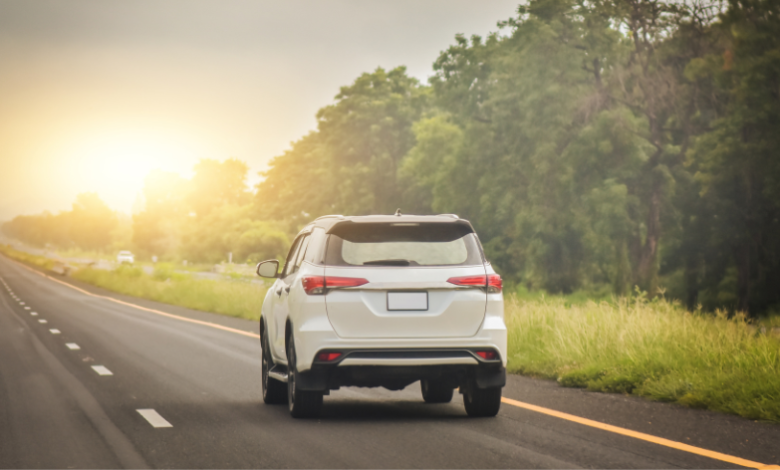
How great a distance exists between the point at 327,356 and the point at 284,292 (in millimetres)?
1215

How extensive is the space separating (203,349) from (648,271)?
28004mm

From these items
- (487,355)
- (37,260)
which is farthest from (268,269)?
(37,260)

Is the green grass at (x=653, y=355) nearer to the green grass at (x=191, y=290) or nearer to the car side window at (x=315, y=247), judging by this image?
the car side window at (x=315, y=247)

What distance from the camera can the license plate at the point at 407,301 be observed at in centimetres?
787

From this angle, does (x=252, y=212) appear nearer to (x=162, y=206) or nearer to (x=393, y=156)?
(x=393, y=156)

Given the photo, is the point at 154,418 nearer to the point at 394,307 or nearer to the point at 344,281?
the point at 344,281

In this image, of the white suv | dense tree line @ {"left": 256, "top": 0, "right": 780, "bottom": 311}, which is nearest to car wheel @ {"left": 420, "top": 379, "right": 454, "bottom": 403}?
the white suv

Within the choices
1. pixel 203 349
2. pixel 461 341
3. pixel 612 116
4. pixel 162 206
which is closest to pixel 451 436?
pixel 461 341

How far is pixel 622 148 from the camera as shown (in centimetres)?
4016

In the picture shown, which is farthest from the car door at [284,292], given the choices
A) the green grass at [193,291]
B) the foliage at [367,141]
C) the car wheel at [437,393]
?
the foliage at [367,141]

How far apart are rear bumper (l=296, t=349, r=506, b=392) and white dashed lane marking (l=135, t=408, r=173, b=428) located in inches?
50.4

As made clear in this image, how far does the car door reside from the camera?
8758 millimetres

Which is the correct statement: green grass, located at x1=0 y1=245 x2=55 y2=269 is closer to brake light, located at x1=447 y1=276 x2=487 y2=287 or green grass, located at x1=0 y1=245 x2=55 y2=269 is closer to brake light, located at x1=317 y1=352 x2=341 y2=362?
brake light, located at x1=317 y1=352 x2=341 y2=362

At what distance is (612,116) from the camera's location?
39.5 m
